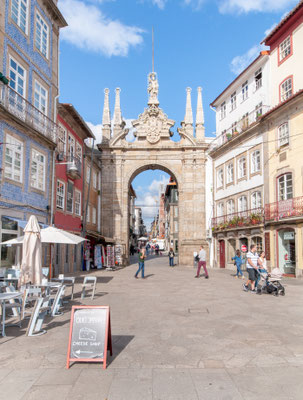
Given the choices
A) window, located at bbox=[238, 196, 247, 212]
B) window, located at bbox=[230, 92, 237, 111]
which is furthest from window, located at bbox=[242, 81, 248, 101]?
window, located at bbox=[238, 196, 247, 212]

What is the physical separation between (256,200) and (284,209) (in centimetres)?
385

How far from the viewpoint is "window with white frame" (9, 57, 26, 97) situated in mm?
14391

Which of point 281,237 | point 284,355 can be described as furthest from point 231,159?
point 284,355

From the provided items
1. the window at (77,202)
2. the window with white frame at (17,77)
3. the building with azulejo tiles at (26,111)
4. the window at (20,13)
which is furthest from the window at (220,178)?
the window at (20,13)

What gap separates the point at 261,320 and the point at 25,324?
204 inches

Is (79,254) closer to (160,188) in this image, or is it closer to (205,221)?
(205,221)

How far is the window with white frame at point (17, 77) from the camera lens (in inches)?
567

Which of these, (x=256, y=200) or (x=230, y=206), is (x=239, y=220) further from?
(x=230, y=206)

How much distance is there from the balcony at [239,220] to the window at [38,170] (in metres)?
13.5

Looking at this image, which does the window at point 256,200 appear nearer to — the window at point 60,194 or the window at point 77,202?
the window at point 77,202

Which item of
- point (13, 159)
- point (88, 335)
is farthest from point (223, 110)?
point (88, 335)

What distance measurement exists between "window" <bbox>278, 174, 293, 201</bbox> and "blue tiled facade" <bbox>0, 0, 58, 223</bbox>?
518 inches

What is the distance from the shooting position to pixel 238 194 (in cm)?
2652

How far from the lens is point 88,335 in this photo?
5.10m
